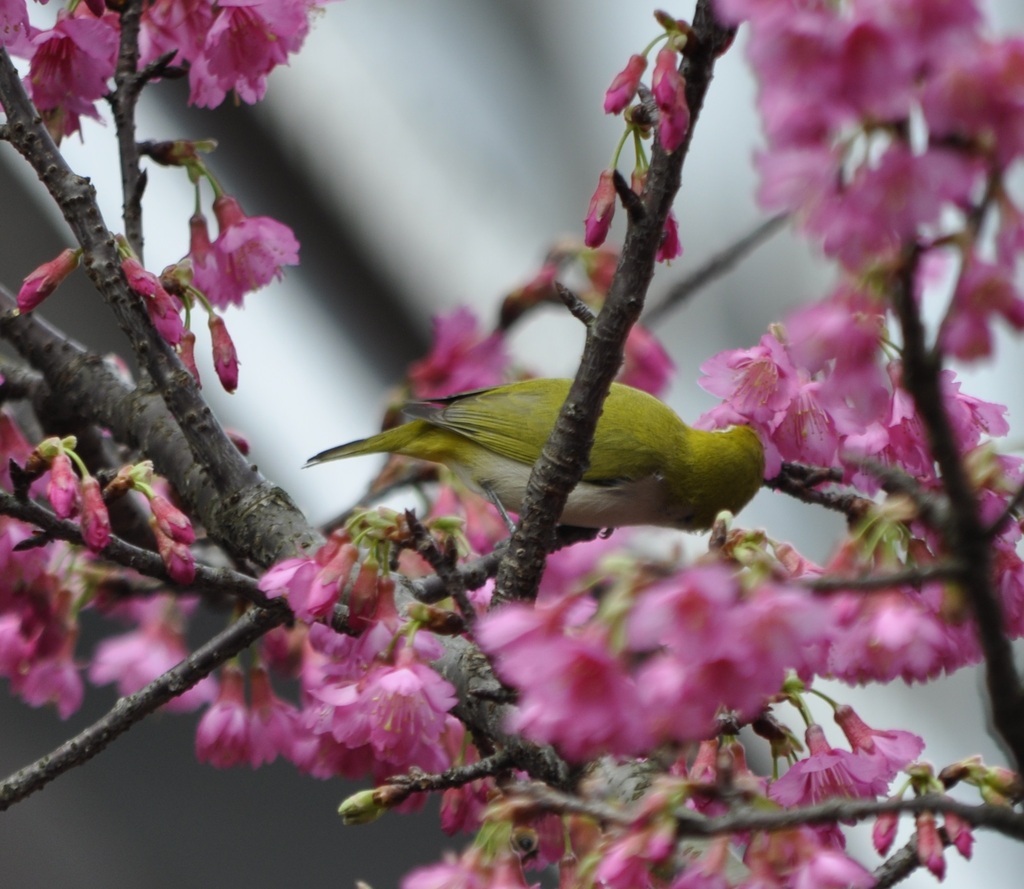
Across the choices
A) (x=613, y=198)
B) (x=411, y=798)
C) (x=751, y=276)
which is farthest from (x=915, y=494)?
(x=751, y=276)

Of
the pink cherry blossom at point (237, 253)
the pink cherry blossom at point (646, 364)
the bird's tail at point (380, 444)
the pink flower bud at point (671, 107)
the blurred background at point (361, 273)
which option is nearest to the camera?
the pink flower bud at point (671, 107)

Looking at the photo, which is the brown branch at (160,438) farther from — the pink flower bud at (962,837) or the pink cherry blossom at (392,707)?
the pink flower bud at (962,837)

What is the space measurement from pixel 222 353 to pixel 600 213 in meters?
0.47

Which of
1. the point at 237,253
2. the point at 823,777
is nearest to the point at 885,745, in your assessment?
the point at 823,777

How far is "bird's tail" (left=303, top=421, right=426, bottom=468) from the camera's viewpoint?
85.1 inches

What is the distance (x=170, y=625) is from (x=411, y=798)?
76 cm

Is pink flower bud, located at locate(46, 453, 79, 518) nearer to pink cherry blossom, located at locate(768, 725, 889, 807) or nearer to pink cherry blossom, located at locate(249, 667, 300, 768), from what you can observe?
pink cherry blossom, located at locate(249, 667, 300, 768)

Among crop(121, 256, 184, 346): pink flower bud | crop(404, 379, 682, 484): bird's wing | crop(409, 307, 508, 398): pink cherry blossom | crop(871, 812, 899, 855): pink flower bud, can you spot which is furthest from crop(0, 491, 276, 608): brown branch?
crop(409, 307, 508, 398): pink cherry blossom

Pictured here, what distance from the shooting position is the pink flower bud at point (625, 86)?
114 centimetres

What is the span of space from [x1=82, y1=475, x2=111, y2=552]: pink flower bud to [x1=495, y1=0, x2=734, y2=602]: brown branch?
1.25ft

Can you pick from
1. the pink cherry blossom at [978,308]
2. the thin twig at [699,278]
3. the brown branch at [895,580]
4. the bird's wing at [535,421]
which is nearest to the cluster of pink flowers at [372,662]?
the brown branch at [895,580]

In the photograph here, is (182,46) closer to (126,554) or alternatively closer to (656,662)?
(126,554)

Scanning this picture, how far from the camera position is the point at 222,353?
142 cm

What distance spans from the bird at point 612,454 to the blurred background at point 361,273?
1.16 m
